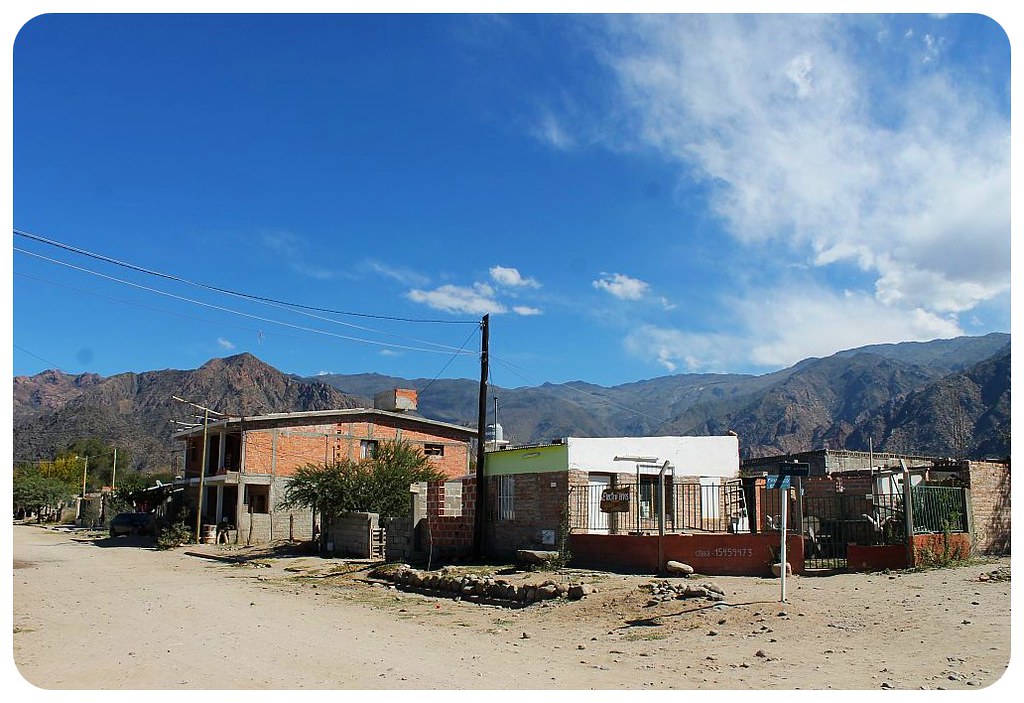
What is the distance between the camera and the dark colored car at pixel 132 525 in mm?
43906

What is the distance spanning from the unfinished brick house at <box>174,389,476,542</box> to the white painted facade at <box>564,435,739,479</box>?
16095 millimetres

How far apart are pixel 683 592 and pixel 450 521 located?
12693mm

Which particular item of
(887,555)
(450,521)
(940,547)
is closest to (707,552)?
(887,555)

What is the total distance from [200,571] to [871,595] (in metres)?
19.0

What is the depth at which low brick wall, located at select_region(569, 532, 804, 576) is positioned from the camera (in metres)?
17.7

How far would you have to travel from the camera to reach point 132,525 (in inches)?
1734

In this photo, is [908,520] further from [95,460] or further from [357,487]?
[95,460]

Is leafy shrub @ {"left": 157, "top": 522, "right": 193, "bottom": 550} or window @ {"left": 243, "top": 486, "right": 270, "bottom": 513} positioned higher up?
window @ {"left": 243, "top": 486, "right": 270, "bottom": 513}

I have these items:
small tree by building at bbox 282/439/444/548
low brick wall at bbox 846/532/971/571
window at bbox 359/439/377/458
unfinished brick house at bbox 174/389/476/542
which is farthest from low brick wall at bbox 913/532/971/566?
window at bbox 359/439/377/458

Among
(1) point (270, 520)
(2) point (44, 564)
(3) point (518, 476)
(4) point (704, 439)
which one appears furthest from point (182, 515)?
(4) point (704, 439)

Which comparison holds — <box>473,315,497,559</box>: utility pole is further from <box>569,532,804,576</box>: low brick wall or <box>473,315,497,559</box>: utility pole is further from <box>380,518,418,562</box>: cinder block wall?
<box>569,532,804,576</box>: low brick wall

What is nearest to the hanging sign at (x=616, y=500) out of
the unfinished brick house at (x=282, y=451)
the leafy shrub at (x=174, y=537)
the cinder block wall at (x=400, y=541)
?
the cinder block wall at (x=400, y=541)

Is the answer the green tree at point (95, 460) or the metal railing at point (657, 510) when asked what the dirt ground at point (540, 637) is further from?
the green tree at point (95, 460)
